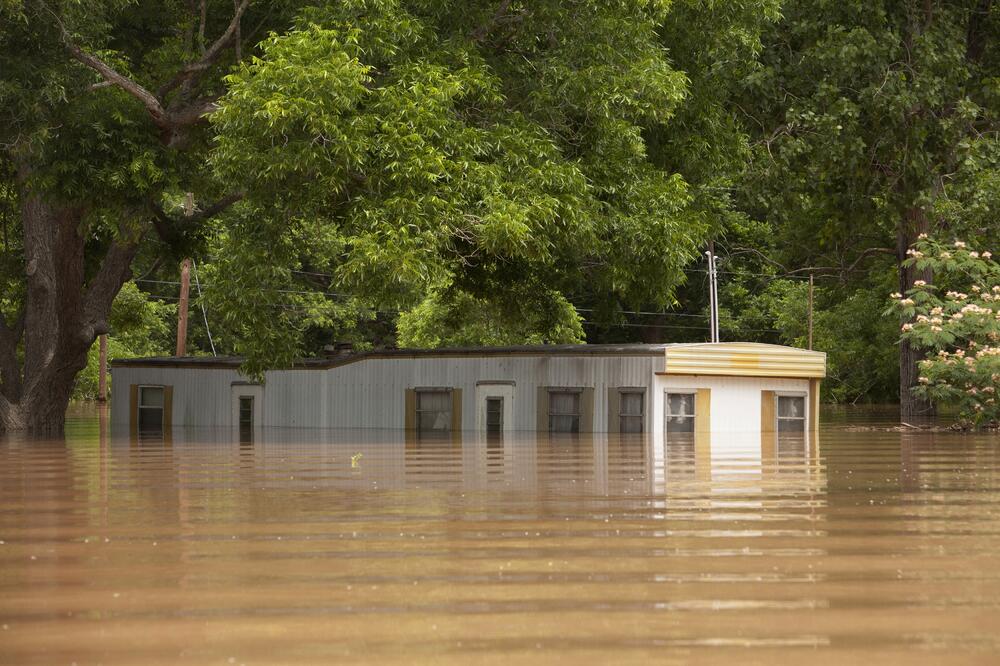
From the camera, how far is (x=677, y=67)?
98.4ft

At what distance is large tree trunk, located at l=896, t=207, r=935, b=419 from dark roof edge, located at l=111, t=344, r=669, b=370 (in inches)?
359

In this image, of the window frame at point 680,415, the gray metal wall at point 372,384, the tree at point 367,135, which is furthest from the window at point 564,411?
the tree at point 367,135

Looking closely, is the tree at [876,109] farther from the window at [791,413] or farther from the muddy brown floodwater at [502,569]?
the muddy brown floodwater at [502,569]

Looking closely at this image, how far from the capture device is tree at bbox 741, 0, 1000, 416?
3238 cm

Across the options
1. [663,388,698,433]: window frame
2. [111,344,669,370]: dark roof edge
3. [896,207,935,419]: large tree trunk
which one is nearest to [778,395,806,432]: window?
[663,388,698,433]: window frame

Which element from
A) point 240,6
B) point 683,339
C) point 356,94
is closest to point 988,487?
point 356,94

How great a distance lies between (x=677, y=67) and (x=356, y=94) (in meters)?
9.21

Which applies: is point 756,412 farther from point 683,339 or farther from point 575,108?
point 683,339

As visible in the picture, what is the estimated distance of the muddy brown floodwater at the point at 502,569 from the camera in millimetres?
5461

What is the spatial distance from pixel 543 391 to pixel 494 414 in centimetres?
141

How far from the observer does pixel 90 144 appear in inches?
1033

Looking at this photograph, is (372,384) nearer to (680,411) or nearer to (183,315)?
(680,411)

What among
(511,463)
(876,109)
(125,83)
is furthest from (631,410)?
(511,463)

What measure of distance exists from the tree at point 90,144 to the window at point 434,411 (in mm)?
6345
